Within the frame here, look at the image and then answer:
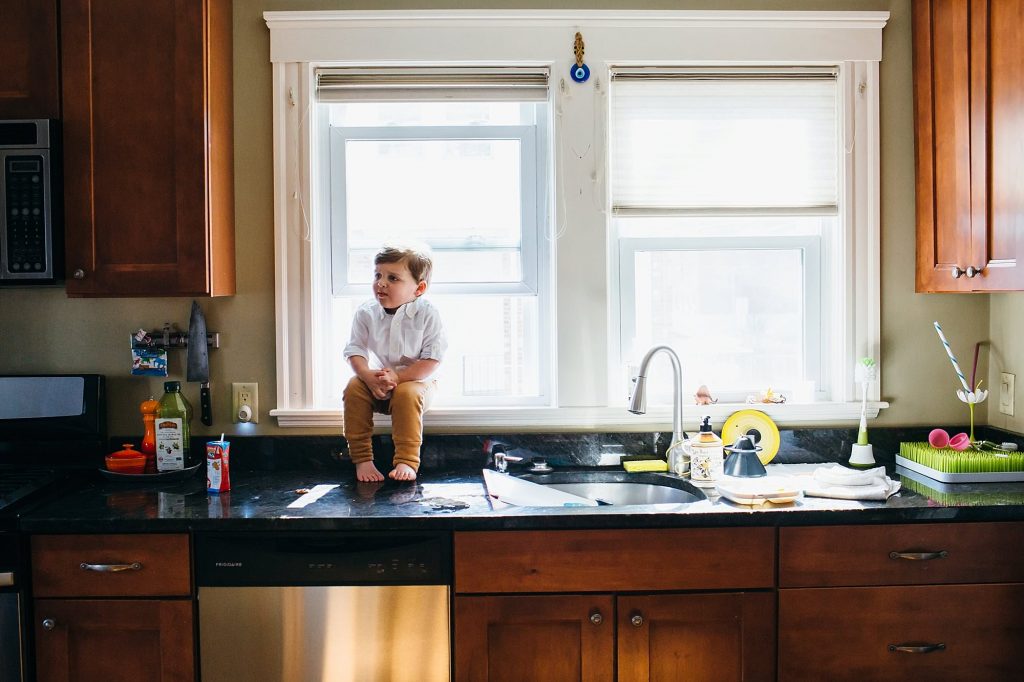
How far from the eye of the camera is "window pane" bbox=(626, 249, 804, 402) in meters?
2.65

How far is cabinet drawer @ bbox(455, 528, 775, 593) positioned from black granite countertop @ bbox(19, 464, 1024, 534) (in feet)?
0.10

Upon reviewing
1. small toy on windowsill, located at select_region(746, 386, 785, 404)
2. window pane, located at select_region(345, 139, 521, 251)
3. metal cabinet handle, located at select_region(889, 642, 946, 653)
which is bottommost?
metal cabinet handle, located at select_region(889, 642, 946, 653)

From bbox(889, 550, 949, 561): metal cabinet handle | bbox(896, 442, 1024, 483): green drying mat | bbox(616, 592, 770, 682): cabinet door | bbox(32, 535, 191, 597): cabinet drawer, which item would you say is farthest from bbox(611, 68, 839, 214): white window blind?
bbox(32, 535, 191, 597): cabinet drawer

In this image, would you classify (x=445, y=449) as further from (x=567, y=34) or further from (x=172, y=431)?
(x=567, y=34)

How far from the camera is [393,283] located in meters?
2.39

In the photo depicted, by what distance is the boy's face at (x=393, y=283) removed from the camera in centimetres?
238

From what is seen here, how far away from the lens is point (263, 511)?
2039 millimetres

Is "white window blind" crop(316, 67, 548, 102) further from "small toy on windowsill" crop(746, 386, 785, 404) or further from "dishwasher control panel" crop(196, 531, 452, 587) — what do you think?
"dishwasher control panel" crop(196, 531, 452, 587)

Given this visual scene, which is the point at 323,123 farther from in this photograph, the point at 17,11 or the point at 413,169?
the point at 17,11

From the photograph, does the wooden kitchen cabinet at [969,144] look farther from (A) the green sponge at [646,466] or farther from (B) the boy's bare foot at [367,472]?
(B) the boy's bare foot at [367,472]

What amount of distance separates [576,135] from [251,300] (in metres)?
1.13

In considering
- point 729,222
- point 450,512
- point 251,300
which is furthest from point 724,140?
point 251,300

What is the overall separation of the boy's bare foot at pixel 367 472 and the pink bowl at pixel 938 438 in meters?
1.51

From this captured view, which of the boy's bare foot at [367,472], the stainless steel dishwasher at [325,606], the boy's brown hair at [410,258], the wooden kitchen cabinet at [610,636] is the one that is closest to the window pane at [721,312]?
the boy's brown hair at [410,258]
